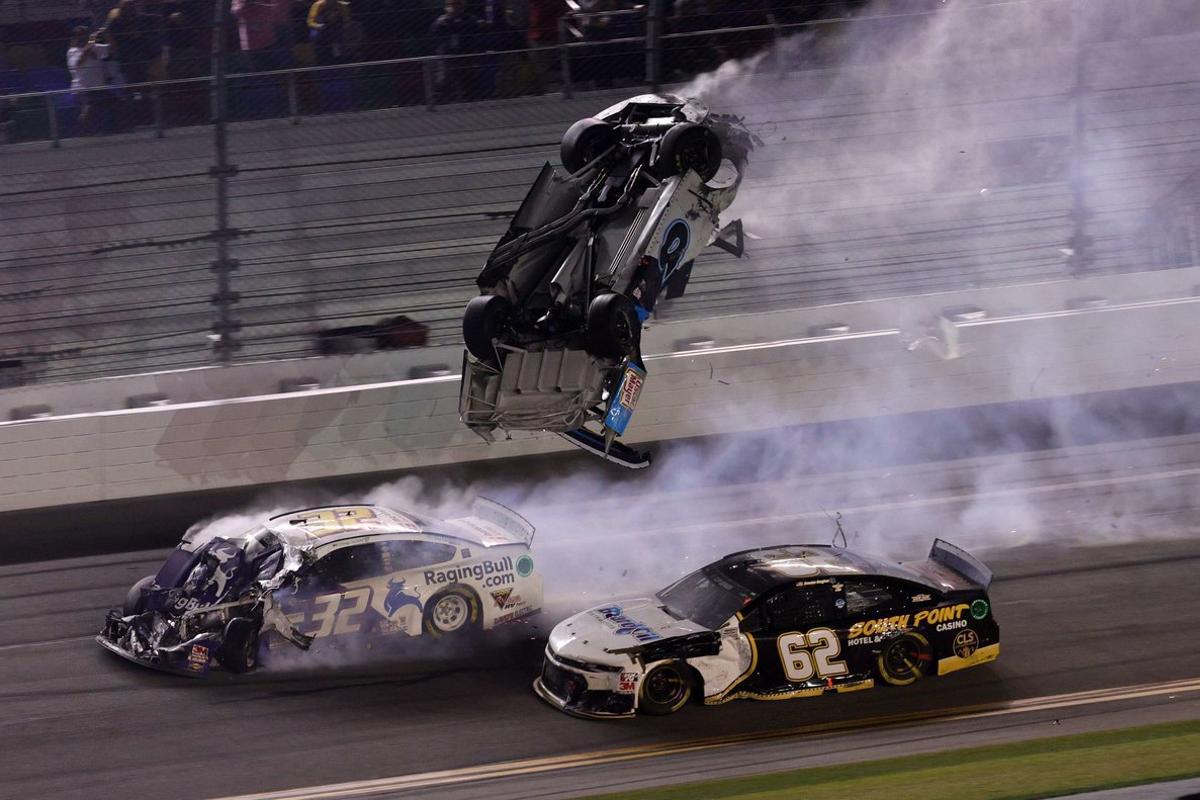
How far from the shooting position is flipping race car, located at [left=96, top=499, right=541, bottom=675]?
9.82 m

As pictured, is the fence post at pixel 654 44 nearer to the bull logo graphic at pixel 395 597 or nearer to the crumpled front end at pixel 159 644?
the bull logo graphic at pixel 395 597

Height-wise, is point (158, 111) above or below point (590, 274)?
above

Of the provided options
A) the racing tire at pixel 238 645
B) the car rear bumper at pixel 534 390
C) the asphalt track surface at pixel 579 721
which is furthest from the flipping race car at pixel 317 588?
the car rear bumper at pixel 534 390

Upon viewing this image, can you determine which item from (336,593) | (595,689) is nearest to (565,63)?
(336,593)

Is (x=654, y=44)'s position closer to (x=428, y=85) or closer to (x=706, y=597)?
(x=428, y=85)

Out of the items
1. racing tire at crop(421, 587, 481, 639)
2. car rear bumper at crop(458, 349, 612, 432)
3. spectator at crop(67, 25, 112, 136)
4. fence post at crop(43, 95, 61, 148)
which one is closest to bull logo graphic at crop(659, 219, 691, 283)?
car rear bumper at crop(458, 349, 612, 432)

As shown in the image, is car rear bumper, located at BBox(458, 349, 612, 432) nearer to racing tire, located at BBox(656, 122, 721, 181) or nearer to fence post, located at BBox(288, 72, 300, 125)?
racing tire, located at BBox(656, 122, 721, 181)

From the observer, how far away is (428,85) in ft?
51.3

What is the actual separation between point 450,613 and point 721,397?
544 centimetres

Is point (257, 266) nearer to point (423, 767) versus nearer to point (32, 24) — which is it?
point (32, 24)

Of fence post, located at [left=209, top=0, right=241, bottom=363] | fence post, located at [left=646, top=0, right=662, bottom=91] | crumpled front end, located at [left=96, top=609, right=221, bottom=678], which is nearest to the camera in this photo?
crumpled front end, located at [left=96, top=609, right=221, bottom=678]

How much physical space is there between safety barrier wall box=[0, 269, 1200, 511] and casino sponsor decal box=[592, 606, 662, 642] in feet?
15.9

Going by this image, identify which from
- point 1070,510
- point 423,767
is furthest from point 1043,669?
point 423,767

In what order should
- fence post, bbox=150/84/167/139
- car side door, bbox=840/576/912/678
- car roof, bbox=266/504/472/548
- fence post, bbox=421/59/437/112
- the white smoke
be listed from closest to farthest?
car side door, bbox=840/576/912/678
car roof, bbox=266/504/472/548
the white smoke
fence post, bbox=150/84/167/139
fence post, bbox=421/59/437/112
